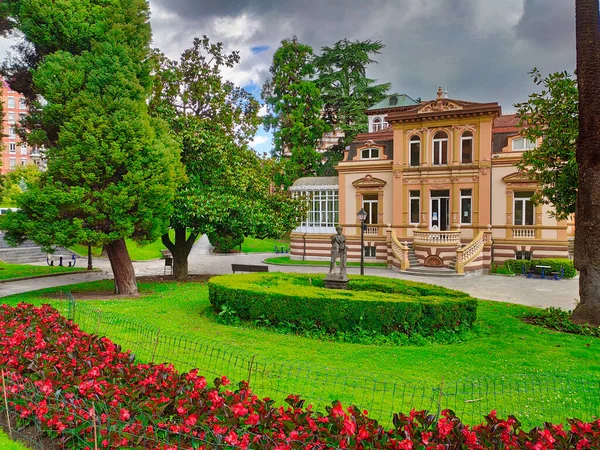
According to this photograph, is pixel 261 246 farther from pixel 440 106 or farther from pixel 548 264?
pixel 548 264

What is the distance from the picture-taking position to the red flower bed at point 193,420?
3.85m

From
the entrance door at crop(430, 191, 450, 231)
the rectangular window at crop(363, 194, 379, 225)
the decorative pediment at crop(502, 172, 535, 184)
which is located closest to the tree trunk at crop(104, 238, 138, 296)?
the rectangular window at crop(363, 194, 379, 225)

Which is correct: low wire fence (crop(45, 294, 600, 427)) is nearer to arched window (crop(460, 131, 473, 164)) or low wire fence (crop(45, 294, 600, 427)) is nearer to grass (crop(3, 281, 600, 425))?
grass (crop(3, 281, 600, 425))

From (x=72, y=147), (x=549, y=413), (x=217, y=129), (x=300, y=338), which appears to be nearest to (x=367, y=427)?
(x=549, y=413)

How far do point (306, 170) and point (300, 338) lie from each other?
27.5 metres

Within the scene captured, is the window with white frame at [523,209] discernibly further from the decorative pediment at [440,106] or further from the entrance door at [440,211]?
the decorative pediment at [440,106]

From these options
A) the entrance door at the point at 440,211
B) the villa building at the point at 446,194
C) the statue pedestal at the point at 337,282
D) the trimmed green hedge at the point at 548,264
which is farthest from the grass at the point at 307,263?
the statue pedestal at the point at 337,282

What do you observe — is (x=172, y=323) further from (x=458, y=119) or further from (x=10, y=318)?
(x=458, y=119)

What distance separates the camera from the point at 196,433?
409 cm

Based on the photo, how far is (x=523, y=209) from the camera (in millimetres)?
25141

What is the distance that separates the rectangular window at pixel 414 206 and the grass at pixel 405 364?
15.0m

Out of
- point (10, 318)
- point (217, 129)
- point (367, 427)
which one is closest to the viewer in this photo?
point (367, 427)

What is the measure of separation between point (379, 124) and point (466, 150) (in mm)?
10543

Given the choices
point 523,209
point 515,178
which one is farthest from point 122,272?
point 523,209
